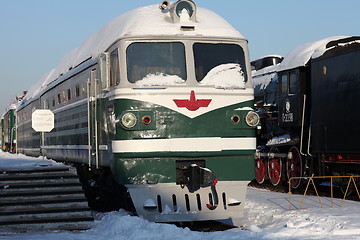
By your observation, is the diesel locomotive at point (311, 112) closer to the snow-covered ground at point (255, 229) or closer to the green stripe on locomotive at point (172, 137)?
the snow-covered ground at point (255, 229)

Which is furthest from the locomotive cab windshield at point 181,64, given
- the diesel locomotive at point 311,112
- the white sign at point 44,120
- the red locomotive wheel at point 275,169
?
the red locomotive wheel at point 275,169

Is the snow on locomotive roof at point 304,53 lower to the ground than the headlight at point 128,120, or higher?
higher

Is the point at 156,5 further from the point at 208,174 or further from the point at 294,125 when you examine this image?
the point at 294,125

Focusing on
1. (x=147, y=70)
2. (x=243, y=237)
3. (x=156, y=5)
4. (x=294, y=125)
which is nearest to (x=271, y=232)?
(x=243, y=237)

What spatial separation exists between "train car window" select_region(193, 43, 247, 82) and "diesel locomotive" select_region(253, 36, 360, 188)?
4.63m

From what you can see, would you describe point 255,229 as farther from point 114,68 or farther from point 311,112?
point 311,112

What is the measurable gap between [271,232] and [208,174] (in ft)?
4.42

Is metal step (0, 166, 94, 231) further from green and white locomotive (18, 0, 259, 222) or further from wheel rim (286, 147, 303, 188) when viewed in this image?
wheel rim (286, 147, 303, 188)

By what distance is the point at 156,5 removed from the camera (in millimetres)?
10047

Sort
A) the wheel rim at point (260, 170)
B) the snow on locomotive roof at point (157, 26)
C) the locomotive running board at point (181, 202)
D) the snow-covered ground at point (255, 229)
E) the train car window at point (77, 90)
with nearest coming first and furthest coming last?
the snow-covered ground at point (255, 229) → the locomotive running board at point (181, 202) → the snow on locomotive roof at point (157, 26) → the train car window at point (77, 90) → the wheel rim at point (260, 170)

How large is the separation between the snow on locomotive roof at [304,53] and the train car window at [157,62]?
6648 mm

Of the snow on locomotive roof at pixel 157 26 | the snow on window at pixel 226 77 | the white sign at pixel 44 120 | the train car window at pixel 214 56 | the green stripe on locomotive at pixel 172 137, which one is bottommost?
the green stripe on locomotive at pixel 172 137

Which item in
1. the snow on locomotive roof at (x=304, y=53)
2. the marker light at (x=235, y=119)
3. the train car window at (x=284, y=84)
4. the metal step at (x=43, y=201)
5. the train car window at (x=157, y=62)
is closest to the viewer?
the metal step at (x=43, y=201)

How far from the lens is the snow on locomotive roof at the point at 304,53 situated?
15516mm
